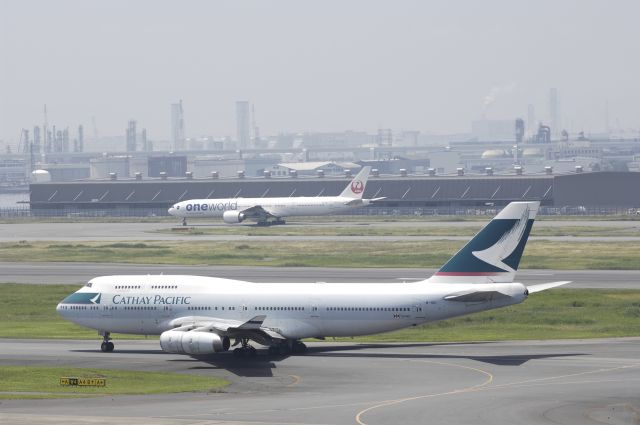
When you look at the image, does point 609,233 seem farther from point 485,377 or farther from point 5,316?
point 485,377

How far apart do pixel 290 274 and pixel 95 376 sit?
44871 millimetres

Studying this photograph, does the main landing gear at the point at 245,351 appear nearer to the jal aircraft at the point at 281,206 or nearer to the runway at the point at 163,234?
the runway at the point at 163,234

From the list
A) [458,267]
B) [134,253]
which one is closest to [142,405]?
[458,267]

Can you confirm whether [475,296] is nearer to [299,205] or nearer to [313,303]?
[313,303]

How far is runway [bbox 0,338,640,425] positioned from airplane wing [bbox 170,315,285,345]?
49.3 inches

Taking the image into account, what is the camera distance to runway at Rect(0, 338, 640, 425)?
146ft

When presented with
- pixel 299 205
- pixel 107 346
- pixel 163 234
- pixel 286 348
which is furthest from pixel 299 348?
pixel 299 205

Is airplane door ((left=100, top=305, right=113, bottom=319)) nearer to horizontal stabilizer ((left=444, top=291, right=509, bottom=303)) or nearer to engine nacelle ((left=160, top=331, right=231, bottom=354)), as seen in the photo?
engine nacelle ((left=160, top=331, right=231, bottom=354))

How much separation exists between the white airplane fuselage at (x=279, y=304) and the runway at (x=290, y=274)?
28917 mm

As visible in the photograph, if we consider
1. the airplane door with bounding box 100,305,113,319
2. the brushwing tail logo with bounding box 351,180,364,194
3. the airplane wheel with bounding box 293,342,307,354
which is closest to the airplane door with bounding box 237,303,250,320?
the airplane wheel with bounding box 293,342,307,354

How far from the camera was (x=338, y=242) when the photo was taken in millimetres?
131500

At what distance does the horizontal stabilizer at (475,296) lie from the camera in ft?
193

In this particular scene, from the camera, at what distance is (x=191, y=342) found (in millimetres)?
58719

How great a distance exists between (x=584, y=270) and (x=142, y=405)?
59756 millimetres
